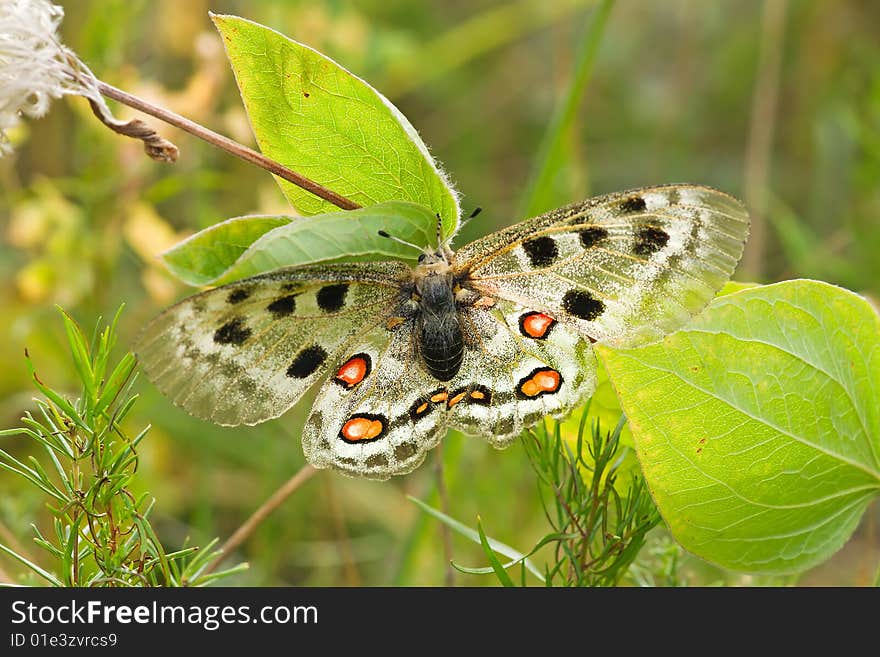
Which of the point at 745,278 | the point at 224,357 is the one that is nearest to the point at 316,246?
the point at 224,357

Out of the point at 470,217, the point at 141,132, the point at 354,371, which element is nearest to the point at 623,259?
the point at 470,217

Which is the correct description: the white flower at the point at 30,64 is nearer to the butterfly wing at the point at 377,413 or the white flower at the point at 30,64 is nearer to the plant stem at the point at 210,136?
the plant stem at the point at 210,136

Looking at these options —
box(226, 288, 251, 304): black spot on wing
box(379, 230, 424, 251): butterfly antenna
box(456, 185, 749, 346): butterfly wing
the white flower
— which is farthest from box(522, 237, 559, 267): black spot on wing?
the white flower

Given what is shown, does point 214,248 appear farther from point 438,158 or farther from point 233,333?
point 438,158

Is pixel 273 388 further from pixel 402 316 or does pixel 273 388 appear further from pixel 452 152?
pixel 452 152

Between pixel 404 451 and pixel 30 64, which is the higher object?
pixel 30 64

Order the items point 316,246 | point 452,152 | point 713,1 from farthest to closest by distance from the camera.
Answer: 1. point 713,1
2. point 452,152
3. point 316,246

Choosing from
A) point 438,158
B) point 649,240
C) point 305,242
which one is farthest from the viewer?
point 438,158
